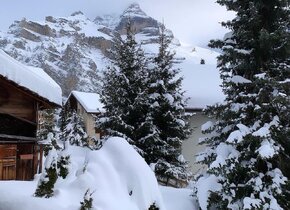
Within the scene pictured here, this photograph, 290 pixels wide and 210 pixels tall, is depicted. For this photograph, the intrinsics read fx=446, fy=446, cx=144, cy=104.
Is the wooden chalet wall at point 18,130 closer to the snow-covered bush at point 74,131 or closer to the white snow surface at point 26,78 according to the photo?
the white snow surface at point 26,78

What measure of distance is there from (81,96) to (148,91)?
92.7 ft

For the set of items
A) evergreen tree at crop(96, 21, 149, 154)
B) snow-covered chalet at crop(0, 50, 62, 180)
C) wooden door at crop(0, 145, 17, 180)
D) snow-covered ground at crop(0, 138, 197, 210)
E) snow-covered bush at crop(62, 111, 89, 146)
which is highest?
snow-covered bush at crop(62, 111, 89, 146)

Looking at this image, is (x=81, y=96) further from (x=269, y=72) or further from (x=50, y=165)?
(x=50, y=165)

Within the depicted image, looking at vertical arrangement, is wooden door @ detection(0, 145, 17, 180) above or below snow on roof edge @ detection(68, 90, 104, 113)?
below

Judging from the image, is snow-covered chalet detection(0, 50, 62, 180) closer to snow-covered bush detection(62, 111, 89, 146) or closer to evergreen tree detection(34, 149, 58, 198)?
evergreen tree detection(34, 149, 58, 198)

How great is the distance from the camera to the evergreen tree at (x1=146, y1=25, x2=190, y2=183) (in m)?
16.4

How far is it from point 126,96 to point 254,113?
25.0 feet

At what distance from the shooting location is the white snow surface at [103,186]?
4.57 meters

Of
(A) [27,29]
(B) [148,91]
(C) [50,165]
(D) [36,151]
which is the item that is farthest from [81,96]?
(A) [27,29]

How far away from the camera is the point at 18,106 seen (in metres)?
10.7

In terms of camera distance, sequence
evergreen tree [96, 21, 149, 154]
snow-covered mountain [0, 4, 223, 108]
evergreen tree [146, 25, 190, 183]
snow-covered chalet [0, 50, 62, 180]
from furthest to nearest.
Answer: snow-covered mountain [0, 4, 223, 108], evergreen tree [146, 25, 190, 183], evergreen tree [96, 21, 149, 154], snow-covered chalet [0, 50, 62, 180]

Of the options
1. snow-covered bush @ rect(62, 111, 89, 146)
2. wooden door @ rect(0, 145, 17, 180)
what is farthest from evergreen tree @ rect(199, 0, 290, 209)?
snow-covered bush @ rect(62, 111, 89, 146)

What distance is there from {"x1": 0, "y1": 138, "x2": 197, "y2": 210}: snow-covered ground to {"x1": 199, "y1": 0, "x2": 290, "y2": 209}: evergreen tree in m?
3.13

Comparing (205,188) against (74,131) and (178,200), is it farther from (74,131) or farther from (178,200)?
(74,131)
